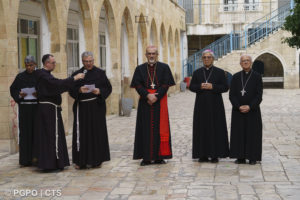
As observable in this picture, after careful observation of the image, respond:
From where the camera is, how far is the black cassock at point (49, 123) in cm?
740

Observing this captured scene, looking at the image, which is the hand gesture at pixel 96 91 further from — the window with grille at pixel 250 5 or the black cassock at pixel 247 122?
the window with grille at pixel 250 5

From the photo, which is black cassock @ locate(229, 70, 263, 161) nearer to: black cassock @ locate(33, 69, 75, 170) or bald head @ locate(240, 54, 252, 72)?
bald head @ locate(240, 54, 252, 72)

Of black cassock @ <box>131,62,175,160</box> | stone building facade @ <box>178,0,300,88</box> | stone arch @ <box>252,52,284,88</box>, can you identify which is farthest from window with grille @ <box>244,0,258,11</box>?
black cassock @ <box>131,62,175,160</box>

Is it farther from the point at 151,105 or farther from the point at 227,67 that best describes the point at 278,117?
the point at 227,67

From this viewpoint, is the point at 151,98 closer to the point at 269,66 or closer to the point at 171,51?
the point at 171,51

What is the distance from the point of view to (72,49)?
17.7 meters

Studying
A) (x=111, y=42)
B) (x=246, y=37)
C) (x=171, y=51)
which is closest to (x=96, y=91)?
(x=111, y=42)

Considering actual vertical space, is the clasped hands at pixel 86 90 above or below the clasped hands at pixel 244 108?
above

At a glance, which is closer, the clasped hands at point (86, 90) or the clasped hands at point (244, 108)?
the clasped hands at point (86, 90)

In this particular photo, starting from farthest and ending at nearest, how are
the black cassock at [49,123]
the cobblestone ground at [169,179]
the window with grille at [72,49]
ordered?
the window with grille at [72,49] → the black cassock at [49,123] → the cobblestone ground at [169,179]

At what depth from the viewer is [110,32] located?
15758mm

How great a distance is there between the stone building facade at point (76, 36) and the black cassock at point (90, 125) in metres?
1.87

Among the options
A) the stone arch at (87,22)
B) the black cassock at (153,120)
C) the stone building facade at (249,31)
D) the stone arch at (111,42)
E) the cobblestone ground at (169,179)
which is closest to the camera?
the cobblestone ground at (169,179)

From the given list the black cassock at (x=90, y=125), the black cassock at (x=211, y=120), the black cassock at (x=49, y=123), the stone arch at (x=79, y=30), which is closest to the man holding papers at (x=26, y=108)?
the black cassock at (x=49, y=123)
